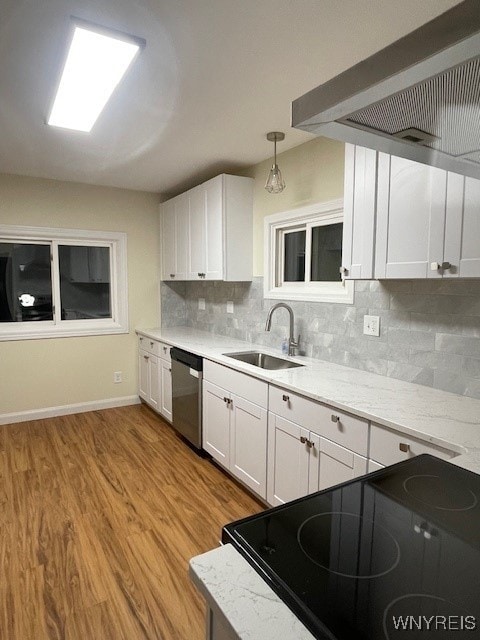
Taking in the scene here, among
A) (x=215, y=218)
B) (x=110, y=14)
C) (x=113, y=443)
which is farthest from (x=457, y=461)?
(x=113, y=443)

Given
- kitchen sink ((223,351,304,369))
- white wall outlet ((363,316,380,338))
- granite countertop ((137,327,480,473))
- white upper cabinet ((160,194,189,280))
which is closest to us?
granite countertop ((137,327,480,473))

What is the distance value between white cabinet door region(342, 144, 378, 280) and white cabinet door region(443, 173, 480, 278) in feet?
1.23

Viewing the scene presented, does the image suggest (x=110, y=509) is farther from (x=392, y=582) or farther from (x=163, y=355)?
(x=392, y=582)

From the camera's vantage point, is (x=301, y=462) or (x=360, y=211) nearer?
(x=360, y=211)

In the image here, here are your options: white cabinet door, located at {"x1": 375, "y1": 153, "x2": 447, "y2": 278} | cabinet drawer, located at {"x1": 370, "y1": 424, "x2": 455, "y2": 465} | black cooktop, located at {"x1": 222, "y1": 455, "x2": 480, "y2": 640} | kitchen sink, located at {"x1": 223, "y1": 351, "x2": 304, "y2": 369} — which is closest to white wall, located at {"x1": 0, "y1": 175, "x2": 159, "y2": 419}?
kitchen sink, located at {"x1": 223, "y1": 351, "x2": 304, "y2": 369}

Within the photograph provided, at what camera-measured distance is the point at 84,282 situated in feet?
14.3

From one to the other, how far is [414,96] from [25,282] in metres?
4.21

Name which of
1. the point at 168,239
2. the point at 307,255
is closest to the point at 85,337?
the point at 168,239

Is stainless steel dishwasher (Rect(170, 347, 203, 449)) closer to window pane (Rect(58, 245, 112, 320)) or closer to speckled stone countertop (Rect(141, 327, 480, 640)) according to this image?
speckled stone countertop (Rect(141, 327, 480, 640))

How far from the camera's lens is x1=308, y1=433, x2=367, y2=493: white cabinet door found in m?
1.77

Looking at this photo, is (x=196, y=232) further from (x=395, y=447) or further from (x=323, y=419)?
(x=395, y=447)

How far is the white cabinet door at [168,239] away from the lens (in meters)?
4.27

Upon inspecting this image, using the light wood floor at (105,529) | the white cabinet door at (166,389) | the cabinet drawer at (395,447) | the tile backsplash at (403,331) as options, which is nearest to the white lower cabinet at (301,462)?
the cabinet drawer at (395,447)

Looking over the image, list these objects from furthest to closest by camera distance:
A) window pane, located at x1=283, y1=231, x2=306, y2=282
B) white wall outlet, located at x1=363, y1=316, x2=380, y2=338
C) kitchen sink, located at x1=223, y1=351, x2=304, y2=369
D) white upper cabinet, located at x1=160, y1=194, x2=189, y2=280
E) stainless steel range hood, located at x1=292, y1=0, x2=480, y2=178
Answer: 1. white upper cabinet, located at x1=160, y1=194, x2=189, y2=280
2. window pane, located at x1=283, y1=231, x2=306, y2=282
3. kitchen sink, located at x1=223, y1=351, x2=304, y2=369
4. white wall outlet, located at x1=363, y1=316, x2=380, y2=338
5. stainless steel range hood, located at x1=292, y1=0, x2=480, y2=178
